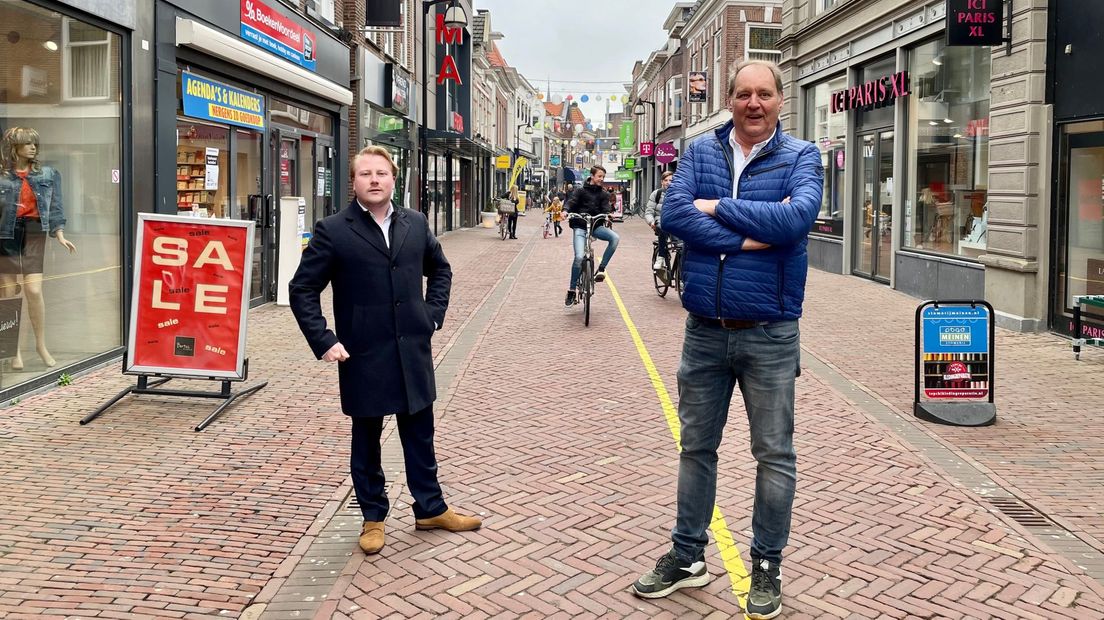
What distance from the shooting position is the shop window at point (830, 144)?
20094mm

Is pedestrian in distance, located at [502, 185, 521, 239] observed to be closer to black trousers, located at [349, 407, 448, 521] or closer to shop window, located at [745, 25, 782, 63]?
shop window, located at [745, 25, 782, 63]

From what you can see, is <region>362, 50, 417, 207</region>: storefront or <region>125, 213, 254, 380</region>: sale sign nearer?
<region>125, 213, 254, 380</region>: sale sign

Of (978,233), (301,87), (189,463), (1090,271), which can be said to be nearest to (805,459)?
(189,463)

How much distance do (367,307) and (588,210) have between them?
904 centimetres

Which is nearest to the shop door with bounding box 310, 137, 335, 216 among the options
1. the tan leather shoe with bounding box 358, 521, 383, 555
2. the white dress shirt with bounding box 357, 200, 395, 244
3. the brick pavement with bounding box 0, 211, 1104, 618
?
the brick pavement with bounding box 0, 211, 1104, 618

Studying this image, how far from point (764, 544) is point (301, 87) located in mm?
12591

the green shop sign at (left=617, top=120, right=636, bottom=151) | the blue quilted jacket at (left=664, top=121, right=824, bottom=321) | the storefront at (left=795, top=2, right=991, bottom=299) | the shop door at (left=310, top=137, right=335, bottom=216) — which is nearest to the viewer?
the blue quilted jacket at (left=664, top=121, right=824, bottom=321)

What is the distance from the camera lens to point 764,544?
3828 mm

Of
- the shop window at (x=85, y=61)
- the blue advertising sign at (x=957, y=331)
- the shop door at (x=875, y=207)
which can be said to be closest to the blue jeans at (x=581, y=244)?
the shop window at (x=85, y=61)

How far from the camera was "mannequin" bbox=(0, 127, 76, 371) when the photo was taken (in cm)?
744

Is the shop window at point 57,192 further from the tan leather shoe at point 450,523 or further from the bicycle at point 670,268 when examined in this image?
the bicycle at point 670,268

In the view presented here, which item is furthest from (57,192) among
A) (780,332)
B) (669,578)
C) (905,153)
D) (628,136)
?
(628,136)

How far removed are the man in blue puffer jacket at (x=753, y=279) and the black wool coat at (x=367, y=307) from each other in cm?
124

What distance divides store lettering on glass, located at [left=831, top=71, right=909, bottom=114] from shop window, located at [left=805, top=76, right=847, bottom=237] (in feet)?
1.94
